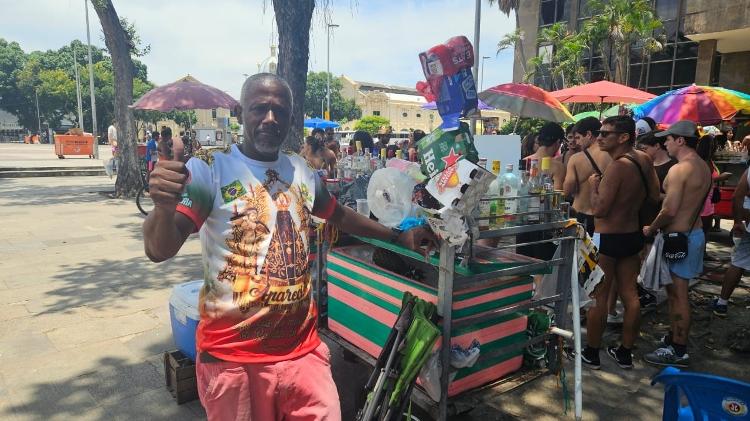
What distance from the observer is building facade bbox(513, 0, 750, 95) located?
14555 millimetres

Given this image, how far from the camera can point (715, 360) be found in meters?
3.94

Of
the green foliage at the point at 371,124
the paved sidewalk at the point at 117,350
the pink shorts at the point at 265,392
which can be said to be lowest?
the paved sidewalk at the point at 117,350

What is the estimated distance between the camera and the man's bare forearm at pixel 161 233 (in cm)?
153

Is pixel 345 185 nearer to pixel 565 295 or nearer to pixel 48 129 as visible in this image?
pixel 565 295

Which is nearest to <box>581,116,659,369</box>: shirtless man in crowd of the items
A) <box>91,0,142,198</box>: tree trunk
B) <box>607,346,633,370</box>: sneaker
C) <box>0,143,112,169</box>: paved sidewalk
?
<box>607,346,633,370</box>: sneaker

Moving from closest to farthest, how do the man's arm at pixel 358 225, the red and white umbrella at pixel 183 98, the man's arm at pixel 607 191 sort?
1. the man's arm at pixel 358 225
2. the man's arm at pixel 607 191
3. the red and white umbrella at pixel 183 98

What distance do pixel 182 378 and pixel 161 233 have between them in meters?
1.98

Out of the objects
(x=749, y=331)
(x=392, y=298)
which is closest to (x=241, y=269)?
(x=392, y=298)

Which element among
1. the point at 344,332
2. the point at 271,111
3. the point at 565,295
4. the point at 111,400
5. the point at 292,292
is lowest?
the point at 111,400

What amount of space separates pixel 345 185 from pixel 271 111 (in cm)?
214

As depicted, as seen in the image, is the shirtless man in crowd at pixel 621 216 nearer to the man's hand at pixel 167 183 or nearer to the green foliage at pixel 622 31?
the man's hand at pixel 167 183

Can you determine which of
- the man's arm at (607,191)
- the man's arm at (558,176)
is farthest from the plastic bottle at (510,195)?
the man's arm at (558,176)

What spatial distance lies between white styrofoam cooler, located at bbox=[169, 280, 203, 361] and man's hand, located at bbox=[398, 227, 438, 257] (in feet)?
5.05

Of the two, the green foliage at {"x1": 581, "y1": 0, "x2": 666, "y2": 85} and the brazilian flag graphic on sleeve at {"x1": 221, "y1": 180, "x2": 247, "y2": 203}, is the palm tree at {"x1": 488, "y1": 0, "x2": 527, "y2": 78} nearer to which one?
the green foliage at {"x1": 581, "y1": 0, "x2": 666, "y2": 85}
